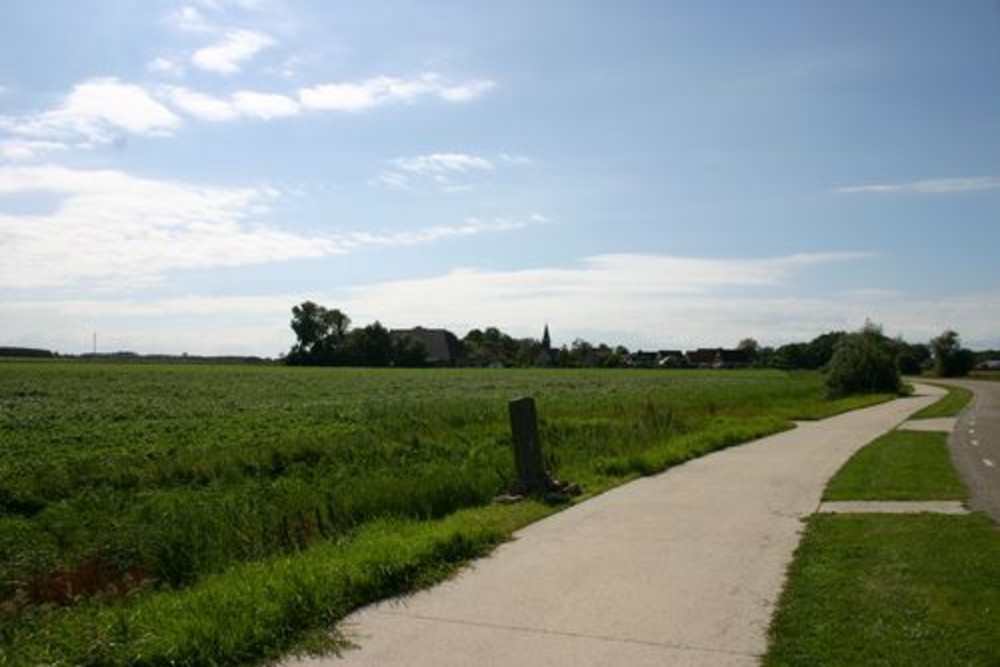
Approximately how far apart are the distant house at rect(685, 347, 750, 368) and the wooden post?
171795 millimetres

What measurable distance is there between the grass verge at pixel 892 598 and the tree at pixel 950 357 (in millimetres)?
119958

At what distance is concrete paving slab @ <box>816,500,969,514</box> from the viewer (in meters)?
11.0

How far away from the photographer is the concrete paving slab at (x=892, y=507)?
1103 cm

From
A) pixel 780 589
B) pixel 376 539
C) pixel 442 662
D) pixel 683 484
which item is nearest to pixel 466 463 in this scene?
pixel 683 484

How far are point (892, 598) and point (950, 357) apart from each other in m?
124

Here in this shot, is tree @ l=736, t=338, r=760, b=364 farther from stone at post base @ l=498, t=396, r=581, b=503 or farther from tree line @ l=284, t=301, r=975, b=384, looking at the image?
stone at post base @ l=498, t=396, r=581, b=503

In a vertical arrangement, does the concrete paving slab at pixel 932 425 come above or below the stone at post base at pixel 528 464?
below

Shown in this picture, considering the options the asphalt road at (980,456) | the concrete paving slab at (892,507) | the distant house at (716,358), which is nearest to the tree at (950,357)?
the distant house at (716,358)

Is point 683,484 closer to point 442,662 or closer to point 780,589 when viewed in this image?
point 780,589

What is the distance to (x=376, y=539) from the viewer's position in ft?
29.0

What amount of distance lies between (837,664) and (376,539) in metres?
4.65

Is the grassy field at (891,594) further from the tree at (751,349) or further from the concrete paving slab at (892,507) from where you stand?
the tree at (751,349)

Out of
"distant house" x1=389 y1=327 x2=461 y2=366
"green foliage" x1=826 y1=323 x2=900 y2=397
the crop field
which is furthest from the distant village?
the crop field

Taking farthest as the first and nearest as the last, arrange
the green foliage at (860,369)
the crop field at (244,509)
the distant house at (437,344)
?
the distant house at (437,344) → the green foliage at (860,369) → the crop field at (244,509)
